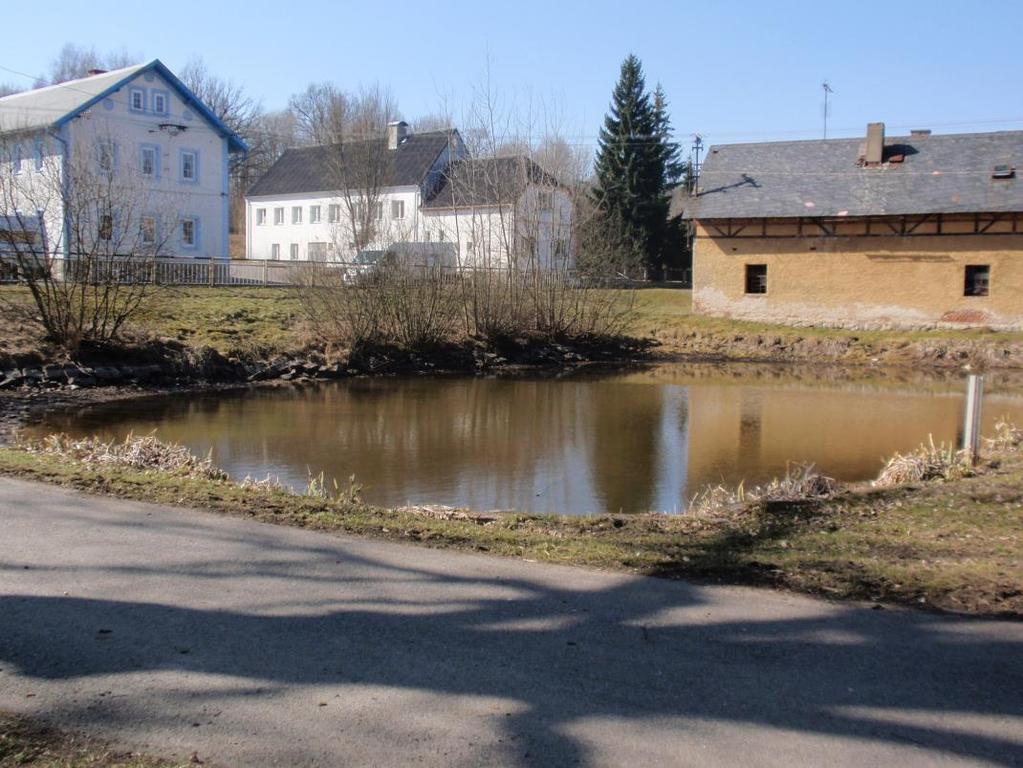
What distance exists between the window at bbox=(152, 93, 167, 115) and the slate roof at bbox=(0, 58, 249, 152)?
2.43 ft

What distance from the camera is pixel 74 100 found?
4003 centimetres

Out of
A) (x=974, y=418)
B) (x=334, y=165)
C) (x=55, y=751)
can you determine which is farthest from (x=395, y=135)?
(x=55, y=751)

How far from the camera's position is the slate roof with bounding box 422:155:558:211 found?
29.3m

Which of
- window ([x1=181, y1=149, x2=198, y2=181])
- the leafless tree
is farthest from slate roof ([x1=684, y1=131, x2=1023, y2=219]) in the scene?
window ([x1=181, y1=149, x2=198, y2=181])

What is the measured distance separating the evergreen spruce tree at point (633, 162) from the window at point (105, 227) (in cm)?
3280

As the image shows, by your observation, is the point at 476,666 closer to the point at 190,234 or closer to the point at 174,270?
the point at 174,270

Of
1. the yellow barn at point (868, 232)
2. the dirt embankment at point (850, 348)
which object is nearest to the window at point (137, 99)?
the yellow barn at point (868, 232)

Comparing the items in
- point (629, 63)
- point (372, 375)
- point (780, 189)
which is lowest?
point (372, 375)

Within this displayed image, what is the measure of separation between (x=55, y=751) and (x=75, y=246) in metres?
19.3

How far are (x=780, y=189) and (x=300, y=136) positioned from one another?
173 feet

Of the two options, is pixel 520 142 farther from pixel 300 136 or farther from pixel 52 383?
pixel 300 136

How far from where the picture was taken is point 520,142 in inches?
1158

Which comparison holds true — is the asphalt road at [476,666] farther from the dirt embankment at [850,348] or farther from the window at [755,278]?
the window at [755,278]

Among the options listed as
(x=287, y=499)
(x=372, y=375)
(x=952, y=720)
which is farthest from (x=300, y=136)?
(x=952, y=720)
